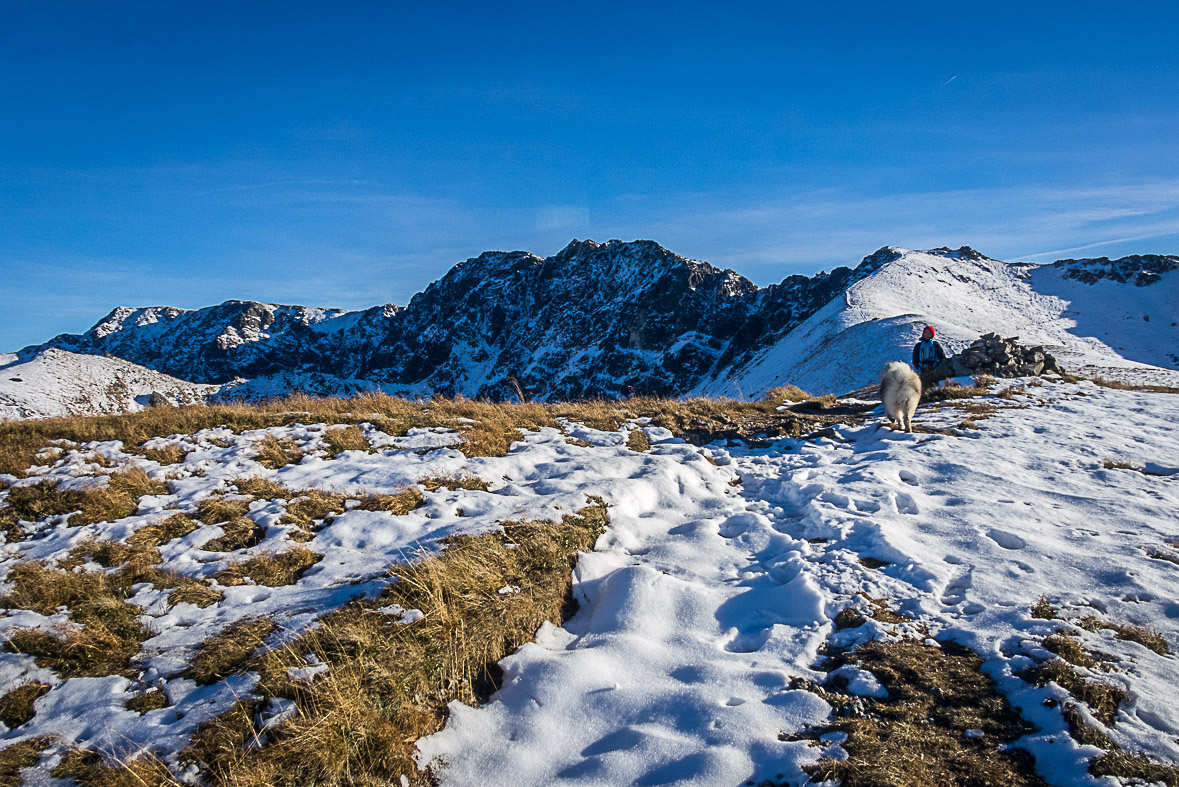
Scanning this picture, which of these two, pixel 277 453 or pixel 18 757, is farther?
pixel 277 453

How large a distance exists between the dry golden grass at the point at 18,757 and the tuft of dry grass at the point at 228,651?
81 cm

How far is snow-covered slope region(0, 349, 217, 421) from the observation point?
2811 inches

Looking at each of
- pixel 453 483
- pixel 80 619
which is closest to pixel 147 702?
pixel 80 619

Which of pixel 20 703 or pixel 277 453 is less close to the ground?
pixel 277 453

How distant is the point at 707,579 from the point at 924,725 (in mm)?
2553

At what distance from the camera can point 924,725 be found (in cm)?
354

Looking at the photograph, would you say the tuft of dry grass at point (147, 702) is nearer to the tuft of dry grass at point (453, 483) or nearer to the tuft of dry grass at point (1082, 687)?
→ the tuft of dry grass at point (453, 483)

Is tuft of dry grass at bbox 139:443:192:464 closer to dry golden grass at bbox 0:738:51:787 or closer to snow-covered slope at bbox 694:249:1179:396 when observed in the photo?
dry golden grass at bbox 0:738:51:787

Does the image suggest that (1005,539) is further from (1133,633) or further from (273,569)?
(273,569)

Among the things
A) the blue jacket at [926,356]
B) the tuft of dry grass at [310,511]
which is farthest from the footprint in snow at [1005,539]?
the blue jacket at [926,356]

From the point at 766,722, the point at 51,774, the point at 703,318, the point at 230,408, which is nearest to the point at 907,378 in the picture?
the point at 766,722

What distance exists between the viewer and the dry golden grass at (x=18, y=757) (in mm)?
3029

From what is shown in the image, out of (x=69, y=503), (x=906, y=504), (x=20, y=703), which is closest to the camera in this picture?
(x=20, y=703)

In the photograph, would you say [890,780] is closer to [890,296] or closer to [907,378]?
[907,378]
